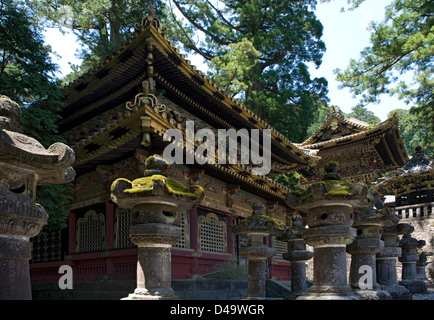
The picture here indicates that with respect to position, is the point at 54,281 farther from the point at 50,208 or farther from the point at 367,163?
the point at 367,163

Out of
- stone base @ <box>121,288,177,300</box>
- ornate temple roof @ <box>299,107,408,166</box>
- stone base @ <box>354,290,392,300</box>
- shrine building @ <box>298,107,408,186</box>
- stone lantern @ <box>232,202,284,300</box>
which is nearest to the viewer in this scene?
stone base @ <box>121,288,177,300</box>

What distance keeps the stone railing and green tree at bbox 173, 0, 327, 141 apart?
25.9ft

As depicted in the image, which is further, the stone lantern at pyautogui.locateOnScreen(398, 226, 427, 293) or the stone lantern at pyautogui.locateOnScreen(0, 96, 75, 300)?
the stone lantern at pyautogui.locateOnScreen(398, 226, 427, 293)

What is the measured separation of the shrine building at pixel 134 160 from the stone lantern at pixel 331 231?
4786 mm

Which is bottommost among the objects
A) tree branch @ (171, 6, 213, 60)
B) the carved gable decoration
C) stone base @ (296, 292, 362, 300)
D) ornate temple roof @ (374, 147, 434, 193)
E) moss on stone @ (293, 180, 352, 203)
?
stone base @ (296, 292, 362, 300)

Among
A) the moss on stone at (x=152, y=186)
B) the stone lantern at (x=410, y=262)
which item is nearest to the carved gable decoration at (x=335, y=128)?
the stone lantern at (x=410, y=262)

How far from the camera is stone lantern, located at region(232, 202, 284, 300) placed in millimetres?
8000

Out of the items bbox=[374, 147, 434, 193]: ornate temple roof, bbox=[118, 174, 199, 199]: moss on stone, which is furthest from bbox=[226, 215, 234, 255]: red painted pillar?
bbox=[374, 147, 434, 193]: ornate temple roof

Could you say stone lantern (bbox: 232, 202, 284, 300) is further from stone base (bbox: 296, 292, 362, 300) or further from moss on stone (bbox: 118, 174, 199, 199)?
moss on stone (bbox: 118, 174, 199, 199)

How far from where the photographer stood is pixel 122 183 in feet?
17.7

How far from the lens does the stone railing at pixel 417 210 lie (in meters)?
23.1

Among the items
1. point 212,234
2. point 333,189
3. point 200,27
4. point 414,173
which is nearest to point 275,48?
point 200,27

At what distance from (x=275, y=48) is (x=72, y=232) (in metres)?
19.5
